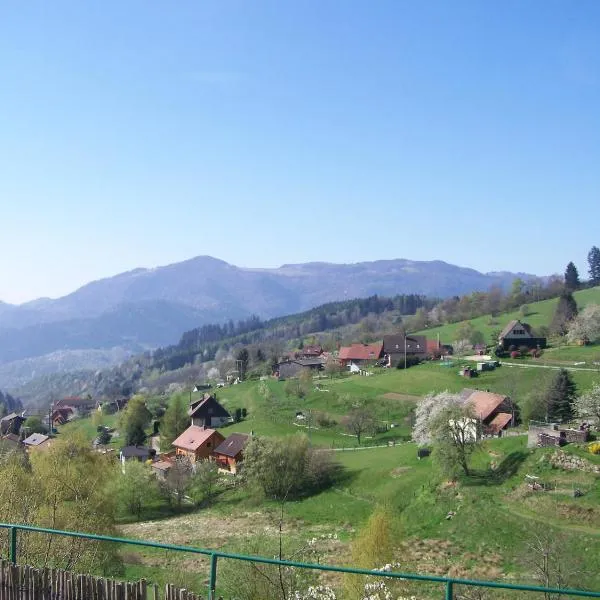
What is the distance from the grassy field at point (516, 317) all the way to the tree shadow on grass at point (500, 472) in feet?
225

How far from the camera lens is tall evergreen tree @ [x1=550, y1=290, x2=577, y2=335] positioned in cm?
10219

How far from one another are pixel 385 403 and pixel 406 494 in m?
29.1

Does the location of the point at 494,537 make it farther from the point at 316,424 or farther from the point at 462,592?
the point at 316,424

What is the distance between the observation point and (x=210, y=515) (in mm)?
54031

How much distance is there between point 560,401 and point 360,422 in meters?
21.6

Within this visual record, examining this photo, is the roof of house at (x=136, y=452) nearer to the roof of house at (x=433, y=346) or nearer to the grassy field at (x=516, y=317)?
the roof of house at (x=433, y=346)

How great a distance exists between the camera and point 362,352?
121500 millimetres

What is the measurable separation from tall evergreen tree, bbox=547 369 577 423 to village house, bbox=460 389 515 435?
4.11m

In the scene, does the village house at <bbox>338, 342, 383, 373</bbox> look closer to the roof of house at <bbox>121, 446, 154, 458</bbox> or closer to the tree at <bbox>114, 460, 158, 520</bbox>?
the roof of house at <bbox>121, 446, 154, 458</bbox>

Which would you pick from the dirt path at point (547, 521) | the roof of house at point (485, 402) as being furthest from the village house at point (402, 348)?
the dirt path at point (547, 521)

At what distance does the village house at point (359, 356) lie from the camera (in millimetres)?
116875

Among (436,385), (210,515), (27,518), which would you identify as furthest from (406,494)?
(436,385)

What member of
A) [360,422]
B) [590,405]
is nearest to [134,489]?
[360,422]

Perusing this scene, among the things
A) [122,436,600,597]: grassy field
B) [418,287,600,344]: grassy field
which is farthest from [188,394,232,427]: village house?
[418,287,600,344]: grassy field
